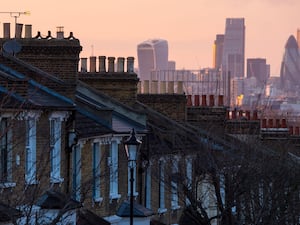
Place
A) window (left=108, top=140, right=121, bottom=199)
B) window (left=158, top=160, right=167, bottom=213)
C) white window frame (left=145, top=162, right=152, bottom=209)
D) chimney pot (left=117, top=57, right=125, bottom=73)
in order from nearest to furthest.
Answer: window (left=108, top=140, right=121, bottom=199) < white window frame (left=145, top=162, right=152, bottom=209) < window (left=158, top=160, right=167, bottom=213) < chimney pot (left=117, top=57, right=125, bottom=73)

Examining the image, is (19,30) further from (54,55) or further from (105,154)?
(105,154)

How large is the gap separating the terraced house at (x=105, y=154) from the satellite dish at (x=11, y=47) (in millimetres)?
22

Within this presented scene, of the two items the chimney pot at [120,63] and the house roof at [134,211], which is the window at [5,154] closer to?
the house roof at [134,211]

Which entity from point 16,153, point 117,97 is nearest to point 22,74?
point 16,153

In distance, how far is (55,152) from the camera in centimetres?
3459

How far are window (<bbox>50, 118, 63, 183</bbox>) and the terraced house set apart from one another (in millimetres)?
37

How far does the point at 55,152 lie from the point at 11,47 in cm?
406

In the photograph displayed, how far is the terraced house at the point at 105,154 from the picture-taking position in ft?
102

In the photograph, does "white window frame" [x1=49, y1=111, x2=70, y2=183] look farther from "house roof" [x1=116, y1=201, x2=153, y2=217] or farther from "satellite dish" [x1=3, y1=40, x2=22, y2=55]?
"house roof" [x1=116, y1=201, x2=153, y2=217]

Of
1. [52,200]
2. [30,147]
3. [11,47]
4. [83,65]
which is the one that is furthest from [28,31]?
[83,65]

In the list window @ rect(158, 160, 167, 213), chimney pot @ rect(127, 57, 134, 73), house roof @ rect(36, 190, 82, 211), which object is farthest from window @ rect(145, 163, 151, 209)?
house roof @ rect(36, 190, 82, 211)

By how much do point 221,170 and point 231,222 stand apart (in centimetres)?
264

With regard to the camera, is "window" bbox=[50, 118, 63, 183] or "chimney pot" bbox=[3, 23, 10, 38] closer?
"window" bbox=[50, 118, 63, 183]

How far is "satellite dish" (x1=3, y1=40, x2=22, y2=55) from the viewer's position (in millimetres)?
37781
